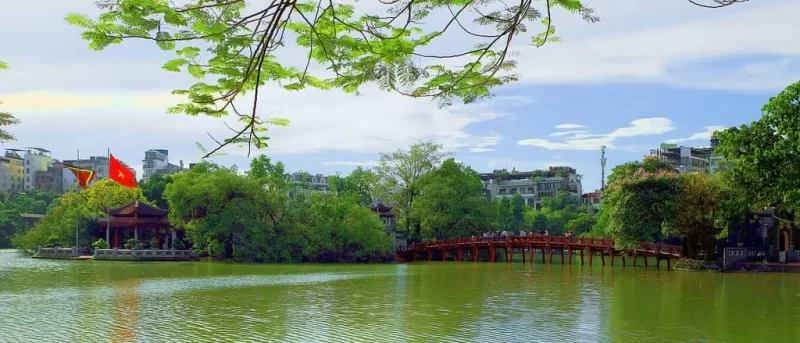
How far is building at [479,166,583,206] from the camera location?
8006cm

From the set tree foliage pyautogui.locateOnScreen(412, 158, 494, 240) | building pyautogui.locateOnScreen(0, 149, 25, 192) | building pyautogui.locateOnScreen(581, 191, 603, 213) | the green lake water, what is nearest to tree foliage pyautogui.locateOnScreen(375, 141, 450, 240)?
tree foliage pyautogui.locateOnScreen(412, 158, 494, 240)

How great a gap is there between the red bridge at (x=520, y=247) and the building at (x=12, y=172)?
5667 centimetres

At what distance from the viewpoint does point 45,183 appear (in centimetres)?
8306

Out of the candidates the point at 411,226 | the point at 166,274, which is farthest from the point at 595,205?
the point at 166,274

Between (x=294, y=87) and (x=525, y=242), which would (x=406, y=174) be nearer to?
(x=525, y=242)

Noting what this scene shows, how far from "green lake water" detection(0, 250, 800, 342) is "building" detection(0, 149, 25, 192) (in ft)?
199

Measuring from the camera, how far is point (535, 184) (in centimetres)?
8100

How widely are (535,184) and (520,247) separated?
144ft

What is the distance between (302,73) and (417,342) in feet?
26.3

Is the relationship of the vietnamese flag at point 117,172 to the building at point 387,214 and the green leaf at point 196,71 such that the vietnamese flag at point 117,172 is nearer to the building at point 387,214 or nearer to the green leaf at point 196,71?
the building at point 387,214

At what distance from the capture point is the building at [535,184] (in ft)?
263

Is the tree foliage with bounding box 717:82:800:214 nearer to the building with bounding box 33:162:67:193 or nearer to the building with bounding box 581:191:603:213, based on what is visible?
the building with bounding box 581:191:603:213

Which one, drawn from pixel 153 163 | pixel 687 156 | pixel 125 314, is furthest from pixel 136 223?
pixel 153 163

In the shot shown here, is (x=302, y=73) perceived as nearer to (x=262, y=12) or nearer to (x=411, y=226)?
(x=262, y=12)
